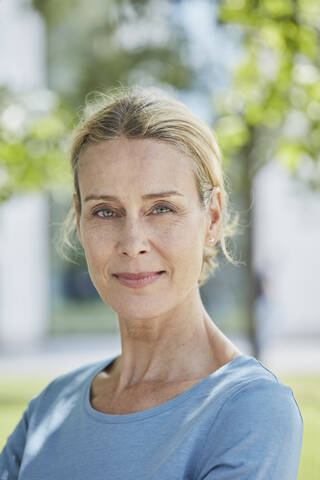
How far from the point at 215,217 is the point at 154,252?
244mm

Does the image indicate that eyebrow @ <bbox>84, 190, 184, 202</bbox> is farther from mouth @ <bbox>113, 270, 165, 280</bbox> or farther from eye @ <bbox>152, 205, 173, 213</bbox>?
mouth @ <bbox>113, 270, 165, 280</bbox>

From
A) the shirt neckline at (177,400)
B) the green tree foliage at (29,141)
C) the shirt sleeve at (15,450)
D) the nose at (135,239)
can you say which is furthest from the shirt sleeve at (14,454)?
the green tree foliage at (29,141)

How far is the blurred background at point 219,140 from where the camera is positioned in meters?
5.96

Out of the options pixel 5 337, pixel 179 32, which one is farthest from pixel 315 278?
pixel 179 32

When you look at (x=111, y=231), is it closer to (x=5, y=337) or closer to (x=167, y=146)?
(x=167, y=146)

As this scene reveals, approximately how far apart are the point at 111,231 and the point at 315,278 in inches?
618

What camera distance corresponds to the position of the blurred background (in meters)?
5.96

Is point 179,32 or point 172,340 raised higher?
point 179,32

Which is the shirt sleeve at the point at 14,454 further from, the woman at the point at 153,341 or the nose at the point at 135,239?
the nose at the point at 135,239

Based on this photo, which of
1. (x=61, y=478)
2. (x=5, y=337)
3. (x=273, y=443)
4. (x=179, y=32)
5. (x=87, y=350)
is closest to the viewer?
(x=273, y=443)

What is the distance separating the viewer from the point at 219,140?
7.46 meters

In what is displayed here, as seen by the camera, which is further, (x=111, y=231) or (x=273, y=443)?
(x=111, y=231)

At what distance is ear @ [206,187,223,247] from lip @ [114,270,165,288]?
8.2 inches

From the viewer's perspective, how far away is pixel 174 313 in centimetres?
177
